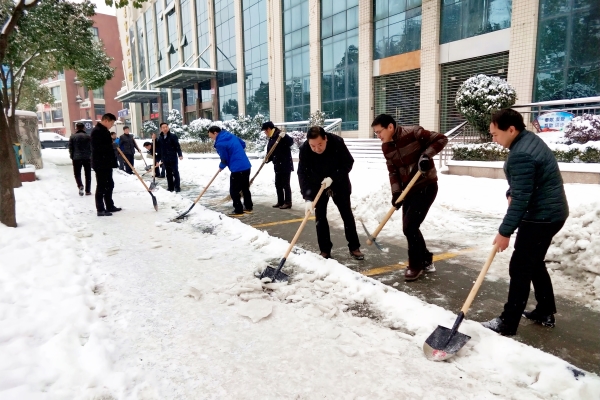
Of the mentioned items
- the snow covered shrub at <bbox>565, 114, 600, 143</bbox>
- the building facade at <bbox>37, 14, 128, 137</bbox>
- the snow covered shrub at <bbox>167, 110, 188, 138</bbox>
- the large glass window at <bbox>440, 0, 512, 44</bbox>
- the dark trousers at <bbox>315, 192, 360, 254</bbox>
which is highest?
the building facade at <bbox>37, 14, 128, 137</bbox>

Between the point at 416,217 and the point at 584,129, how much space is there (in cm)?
754

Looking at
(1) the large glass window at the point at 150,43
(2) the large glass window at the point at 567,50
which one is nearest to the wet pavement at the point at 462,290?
(2) the large glass window at the point at 567,50

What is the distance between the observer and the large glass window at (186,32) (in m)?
37.3

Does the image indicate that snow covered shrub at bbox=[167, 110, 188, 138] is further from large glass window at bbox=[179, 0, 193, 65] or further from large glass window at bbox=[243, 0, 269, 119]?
large glass window at bbox=[179, 0, 193, 65]

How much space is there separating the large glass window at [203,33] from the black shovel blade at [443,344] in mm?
35119

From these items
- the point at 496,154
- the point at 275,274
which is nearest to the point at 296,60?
the point at 496,154

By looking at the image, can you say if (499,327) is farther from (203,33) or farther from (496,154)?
(203,33)

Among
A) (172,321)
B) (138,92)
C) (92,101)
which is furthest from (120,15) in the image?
(172,321)

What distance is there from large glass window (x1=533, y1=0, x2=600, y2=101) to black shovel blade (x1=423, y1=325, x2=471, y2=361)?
11984 millimetres

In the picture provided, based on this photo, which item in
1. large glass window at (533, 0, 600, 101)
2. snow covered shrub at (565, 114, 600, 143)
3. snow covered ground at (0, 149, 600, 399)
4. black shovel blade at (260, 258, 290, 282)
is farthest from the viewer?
large glass window at (533, 0, 600, 101)

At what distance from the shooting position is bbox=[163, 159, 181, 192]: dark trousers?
1024 centimetres

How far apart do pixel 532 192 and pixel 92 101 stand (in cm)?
7795

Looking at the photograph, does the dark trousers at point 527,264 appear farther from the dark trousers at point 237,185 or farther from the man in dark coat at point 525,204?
the dark trousers at point 237,185

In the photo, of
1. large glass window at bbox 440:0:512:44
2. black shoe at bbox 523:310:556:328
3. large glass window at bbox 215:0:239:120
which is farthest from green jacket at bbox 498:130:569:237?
large glass window at bbox 215:0:239:120
